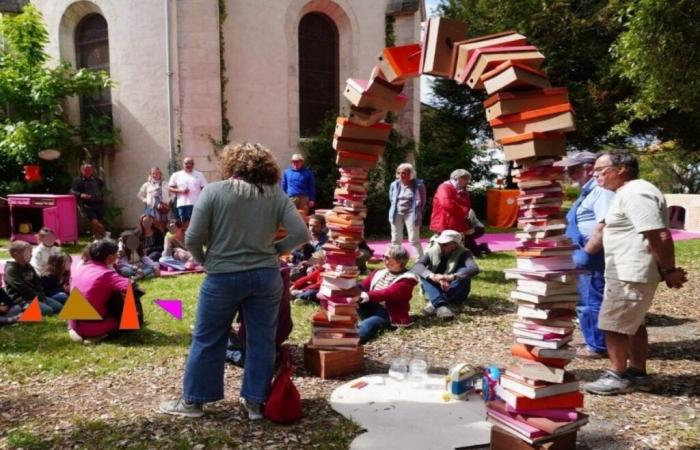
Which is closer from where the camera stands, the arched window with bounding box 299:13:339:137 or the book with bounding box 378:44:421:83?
the book with bounding box 378:44:421:83

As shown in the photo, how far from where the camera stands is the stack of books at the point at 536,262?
3254 mm

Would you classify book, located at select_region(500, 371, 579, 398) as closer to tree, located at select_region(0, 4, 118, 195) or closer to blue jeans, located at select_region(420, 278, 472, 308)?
blue jeans, located at select_region(420, 278, 472, 308)

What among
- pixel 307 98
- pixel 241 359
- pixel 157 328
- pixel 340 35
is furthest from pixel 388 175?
pixel 241 359

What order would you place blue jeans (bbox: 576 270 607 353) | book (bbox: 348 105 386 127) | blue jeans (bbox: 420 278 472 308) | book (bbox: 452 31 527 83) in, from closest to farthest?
book (bbox: 452 31 527 83), book (bbox: 348 105 386 127), blue jeans (bbox: 576 270 607 353), blue jeans (bbox: 420 278 472 308)

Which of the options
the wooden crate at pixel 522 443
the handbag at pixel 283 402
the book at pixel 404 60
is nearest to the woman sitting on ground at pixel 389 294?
the handbag at pixel 283 402

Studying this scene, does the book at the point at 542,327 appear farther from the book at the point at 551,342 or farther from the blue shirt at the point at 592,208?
the blue shirt at the point at 592,208

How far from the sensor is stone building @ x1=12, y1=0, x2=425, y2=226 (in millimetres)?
13062

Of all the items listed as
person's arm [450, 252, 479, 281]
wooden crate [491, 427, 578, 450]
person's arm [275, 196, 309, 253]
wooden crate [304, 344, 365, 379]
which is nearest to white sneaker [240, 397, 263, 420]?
wooden crate [304, 344, 365, 379]

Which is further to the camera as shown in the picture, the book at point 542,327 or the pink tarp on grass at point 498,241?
the pink tarp on grass at point 498,241

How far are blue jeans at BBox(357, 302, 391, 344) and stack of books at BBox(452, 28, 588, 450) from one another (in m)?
2.43

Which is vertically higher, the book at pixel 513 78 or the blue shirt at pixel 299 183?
the book at pixel 513 78

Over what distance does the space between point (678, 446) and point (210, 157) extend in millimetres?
11472

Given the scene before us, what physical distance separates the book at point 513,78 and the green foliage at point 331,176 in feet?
34.9

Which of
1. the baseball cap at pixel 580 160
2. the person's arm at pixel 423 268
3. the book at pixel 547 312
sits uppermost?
the baseball cap at pixel 580 160
